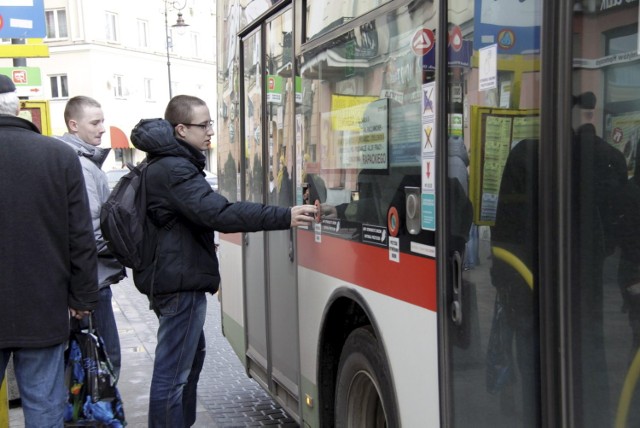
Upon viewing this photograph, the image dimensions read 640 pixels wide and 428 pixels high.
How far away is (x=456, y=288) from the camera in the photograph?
100.0 inches

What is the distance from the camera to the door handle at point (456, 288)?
2516mm

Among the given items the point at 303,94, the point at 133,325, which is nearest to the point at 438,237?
the point at 303,94

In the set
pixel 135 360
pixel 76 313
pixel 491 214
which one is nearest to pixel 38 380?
pixel 76 313

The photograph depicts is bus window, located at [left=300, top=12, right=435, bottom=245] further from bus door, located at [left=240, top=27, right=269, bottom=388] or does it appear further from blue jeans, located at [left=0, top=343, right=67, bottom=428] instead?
blue jeans, located at [left=0, top=343, right=67, bottom=428]

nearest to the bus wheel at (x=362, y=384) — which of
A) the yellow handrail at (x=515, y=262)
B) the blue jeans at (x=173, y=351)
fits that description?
the blue jeans at (x=173, y=351)

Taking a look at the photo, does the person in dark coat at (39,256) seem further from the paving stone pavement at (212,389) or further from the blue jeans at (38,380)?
the paving stone pavement at (212,389)

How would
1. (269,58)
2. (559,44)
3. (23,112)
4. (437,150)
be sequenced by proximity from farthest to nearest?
(23,112)
(269,58)
(437,150)
(559,44)

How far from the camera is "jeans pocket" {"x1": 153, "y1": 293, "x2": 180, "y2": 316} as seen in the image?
161 inches

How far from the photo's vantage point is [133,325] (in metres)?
9.10

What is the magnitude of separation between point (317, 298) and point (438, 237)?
4.60 feet

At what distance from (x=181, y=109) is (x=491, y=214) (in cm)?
230

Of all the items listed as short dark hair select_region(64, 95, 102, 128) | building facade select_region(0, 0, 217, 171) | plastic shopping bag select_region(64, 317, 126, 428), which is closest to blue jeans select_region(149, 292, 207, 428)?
plastic shopping bag select_region(64, 317, 126, 428)

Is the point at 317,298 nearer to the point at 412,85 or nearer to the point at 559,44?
the point at 412,85

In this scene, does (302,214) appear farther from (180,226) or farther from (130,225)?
(130,225)
